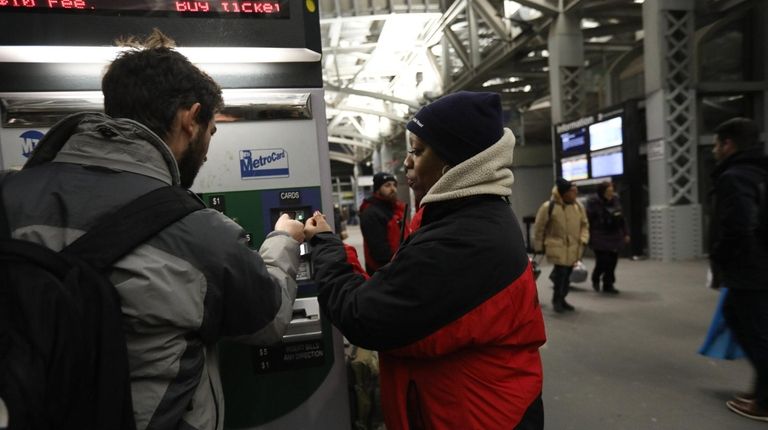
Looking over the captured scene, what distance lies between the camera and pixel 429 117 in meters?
1.26

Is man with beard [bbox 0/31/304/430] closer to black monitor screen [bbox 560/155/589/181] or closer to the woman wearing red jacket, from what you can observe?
the woman wearing red jacket

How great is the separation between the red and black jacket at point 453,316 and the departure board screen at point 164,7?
1.00 metres

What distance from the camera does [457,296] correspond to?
110 centimetres

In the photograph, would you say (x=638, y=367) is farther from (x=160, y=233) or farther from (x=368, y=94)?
(x=368, y=94)

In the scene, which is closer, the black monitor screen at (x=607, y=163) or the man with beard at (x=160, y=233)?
the man with beard at (x=160, y=233)

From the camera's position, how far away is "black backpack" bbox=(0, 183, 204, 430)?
739 millimetres

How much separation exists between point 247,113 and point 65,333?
1.11 meters

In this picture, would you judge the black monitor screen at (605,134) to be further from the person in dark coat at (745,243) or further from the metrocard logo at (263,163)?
the metrocard logo at (263,163)

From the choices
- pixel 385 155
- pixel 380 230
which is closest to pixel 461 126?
pixel 380 230

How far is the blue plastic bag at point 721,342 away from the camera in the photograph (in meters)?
2.76

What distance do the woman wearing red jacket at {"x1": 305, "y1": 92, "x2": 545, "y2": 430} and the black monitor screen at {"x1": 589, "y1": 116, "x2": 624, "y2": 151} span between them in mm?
7508

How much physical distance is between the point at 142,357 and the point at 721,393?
3.56m

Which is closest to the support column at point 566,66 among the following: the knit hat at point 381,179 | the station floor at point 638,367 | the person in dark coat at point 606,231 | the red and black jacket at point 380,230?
the person in dark coat at point 606,231

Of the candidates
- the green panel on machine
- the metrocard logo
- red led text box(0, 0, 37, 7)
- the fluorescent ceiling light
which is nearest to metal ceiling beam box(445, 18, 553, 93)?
the fluorescent ceiling light
